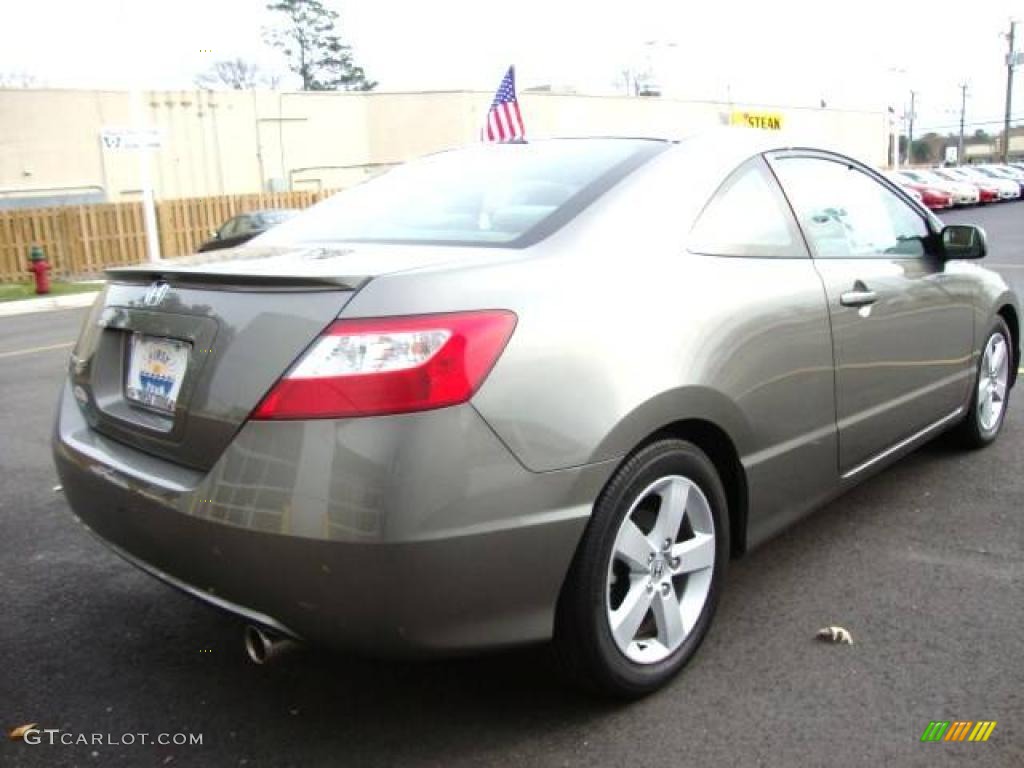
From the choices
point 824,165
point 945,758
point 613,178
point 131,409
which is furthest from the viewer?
point 824,165

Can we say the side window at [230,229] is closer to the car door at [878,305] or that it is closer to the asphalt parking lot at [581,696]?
the asphalt parking lot at [581,696]

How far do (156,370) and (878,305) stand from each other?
2.53 metres

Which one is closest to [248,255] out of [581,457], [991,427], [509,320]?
[509,320]

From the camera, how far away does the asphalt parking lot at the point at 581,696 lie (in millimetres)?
2498

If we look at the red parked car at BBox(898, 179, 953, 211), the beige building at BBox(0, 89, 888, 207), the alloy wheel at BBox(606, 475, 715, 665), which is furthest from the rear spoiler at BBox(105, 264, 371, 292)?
the red parked car at BBox(898, 179, 953, 211)

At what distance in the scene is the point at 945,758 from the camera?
2.40 meters

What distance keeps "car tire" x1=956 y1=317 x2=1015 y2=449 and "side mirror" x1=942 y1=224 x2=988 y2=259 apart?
2.10 feet

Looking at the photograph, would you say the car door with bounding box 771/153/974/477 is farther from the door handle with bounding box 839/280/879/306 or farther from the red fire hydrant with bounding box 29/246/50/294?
the red fire hydrant with bounding box 29/246/50/294

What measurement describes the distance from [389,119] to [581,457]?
3958 cm

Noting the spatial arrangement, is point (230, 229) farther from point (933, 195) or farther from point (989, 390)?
point (933, 195)

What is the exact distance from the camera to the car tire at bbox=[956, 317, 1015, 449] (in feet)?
15.4

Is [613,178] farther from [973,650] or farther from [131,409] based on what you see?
[973,650]

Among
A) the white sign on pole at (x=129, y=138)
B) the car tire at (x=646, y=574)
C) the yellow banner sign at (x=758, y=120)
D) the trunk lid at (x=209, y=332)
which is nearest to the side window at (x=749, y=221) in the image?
the car tire at (x=646, y=574)

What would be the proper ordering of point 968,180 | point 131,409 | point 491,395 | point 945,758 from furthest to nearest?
point 968,180, point 131,409, point 945,758, point 491,395
